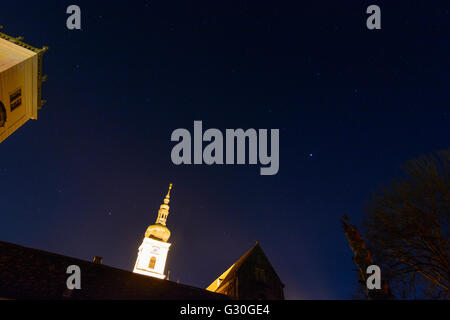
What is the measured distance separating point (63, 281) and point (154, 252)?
91.2 feet

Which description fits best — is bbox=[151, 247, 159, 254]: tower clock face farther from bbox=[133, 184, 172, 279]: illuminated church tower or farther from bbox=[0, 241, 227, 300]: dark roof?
bbox=[0, 241, 227, 300]: dark roof

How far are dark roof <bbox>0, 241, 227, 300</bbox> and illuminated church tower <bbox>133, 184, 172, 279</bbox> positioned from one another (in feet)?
78.8

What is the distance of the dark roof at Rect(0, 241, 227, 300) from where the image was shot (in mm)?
15867

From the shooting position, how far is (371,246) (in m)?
16.8

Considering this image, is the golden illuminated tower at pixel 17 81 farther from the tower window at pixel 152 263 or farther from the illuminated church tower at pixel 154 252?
the tower window at pixel 152 263

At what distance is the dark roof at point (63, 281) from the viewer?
52.1 ft

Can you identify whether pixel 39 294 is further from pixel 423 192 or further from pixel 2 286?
pixel 423 192

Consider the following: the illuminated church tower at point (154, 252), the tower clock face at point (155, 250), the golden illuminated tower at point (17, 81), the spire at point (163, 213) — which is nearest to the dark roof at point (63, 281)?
the golden illuminated tower at point (17, 81)

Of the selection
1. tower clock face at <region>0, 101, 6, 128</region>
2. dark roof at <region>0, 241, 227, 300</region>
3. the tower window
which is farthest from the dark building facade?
tower clock face at <region>0, 101, 6, 128</region>

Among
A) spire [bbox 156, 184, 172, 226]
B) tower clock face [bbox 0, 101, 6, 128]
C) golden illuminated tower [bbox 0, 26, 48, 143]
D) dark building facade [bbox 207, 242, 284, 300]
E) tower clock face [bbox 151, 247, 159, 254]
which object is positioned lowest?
dark building facade [bbox 207, 242, 284, 300]

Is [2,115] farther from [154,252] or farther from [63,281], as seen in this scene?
[154,252]
